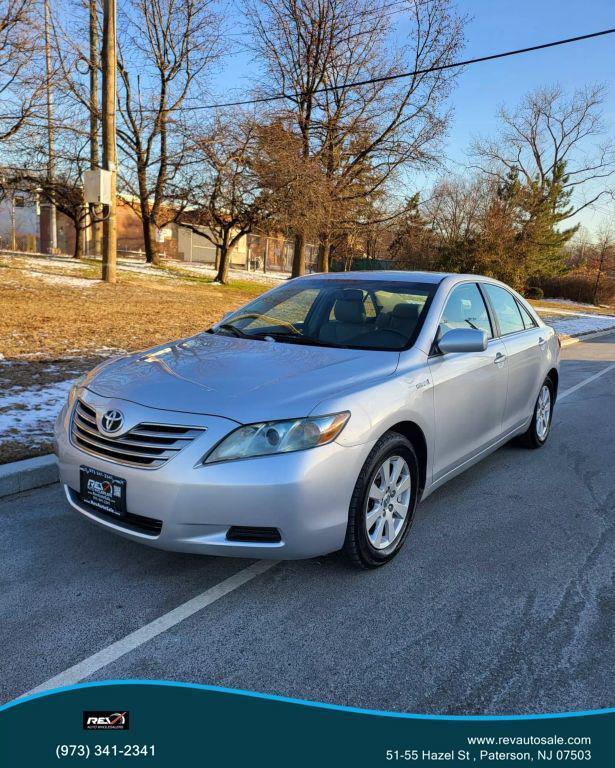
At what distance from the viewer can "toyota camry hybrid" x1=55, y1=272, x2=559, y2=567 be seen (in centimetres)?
282

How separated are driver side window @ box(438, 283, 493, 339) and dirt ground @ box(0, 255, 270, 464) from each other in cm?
315

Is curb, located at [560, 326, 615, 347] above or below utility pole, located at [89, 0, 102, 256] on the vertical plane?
below

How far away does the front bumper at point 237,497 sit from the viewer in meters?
2.78

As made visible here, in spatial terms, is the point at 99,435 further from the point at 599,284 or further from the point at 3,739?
the point at 599,284

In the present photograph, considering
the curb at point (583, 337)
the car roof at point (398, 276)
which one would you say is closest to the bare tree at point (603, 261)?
the curb at point (583, 337)

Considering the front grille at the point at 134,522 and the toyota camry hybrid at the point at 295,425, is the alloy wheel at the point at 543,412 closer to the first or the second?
the toyota camry hybrid at the point at 295,425

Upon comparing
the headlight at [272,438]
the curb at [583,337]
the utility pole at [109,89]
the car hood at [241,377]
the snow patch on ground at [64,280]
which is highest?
the utility pole at [109,89]

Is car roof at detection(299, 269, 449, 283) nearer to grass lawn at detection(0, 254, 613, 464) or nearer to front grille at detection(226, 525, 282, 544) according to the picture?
front grille at detection(226, 525, 282, 544)

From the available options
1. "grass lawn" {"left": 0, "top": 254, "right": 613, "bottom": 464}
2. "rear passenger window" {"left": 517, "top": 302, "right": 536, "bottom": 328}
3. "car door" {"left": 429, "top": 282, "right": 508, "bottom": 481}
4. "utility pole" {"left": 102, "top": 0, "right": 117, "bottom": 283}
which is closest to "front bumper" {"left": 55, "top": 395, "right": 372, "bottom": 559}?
"car door" {"left": 429, "top": 282, "right": 508, "bottom": 481}

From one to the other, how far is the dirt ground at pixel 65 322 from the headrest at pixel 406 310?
2.85 metres

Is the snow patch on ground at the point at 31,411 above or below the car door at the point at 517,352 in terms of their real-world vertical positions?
below

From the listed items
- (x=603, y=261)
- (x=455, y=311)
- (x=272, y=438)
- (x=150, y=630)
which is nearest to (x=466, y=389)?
(x=455, y=311)

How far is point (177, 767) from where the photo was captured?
212 cm

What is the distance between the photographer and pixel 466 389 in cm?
411
